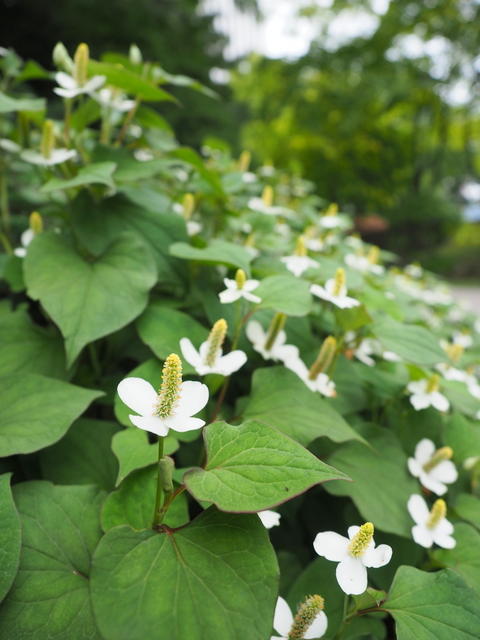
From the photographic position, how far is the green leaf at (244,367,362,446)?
2.49 feet

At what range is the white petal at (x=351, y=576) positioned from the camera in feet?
1.80

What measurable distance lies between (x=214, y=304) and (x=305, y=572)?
529mm

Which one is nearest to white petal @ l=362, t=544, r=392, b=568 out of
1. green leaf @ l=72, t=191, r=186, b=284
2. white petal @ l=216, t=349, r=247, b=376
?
white petal @ l=216, t=349, r=247, b=376

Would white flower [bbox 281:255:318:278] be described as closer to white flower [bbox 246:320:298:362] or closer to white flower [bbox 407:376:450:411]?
white flower [bbox 246:320:298:362]

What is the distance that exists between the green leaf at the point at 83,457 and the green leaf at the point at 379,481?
0.38 m

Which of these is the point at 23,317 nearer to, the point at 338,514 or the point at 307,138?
the point at 338,514

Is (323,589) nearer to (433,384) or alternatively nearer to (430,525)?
(430,525)

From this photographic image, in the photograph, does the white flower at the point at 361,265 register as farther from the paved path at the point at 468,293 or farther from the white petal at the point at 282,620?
the paved path at the point at 468,293

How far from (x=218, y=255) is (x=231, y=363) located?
0.26 m

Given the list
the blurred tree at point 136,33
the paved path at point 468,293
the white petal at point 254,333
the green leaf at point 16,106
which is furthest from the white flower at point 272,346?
the paved path at point 468,293

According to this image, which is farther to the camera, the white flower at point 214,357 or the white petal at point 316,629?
the white flower at point 214,357

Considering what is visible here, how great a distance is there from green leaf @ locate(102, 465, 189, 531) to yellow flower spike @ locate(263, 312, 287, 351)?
1.15ft

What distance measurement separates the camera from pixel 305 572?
2.50 ft

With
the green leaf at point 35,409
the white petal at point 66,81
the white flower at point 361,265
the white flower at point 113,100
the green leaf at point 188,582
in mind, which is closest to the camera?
the green leaf at point 188,582
